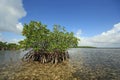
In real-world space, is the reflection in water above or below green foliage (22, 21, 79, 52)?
below

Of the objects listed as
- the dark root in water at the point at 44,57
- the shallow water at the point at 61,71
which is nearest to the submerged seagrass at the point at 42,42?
the dark root in water at the point at 44,57

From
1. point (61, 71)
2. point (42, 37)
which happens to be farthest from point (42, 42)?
point (61, 71)

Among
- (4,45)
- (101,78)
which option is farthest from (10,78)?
(4,45)

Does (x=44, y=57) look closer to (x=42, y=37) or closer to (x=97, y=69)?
(x=42, y=37)

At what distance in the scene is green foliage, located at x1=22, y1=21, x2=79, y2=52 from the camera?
3803cm

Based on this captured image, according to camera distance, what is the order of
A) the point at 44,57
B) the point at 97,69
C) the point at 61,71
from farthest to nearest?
the point at 44,57 < the point at 97,69 < the point at 61,71

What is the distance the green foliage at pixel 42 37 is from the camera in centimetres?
3803

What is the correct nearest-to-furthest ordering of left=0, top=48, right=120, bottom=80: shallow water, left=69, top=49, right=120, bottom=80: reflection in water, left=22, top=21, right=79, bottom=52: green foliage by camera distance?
1. left=0, top=48, right=120, bottom=80: shallow water
2. left=69, top=49, right=120, bottom=80: reflection in water
3. left=22, top=21, right=79, bottom=52: green foliage

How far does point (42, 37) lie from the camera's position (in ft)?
128

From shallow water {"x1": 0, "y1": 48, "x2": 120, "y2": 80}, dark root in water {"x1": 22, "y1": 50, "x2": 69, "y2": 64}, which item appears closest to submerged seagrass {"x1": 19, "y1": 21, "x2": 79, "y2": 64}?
dark root in water {"x1": 22, "y1": 50, "x2": 69, "y2": 64}

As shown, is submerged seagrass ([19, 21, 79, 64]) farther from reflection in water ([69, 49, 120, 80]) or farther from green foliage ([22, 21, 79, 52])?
reflection in water ([69, 49, 120, 80])

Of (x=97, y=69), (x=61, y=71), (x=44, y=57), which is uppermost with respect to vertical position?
(x=44, y=57)

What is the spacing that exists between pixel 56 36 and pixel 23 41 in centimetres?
1000

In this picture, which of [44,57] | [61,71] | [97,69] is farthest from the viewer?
[44,57]
